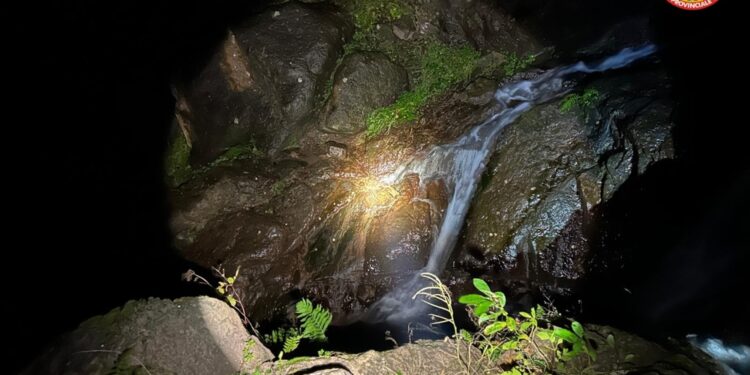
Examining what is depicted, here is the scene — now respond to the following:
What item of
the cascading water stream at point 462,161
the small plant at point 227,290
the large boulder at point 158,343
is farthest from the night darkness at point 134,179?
the large boulder at point 158,343

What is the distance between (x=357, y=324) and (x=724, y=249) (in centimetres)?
450

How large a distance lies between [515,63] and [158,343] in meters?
7.25

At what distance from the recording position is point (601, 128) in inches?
199

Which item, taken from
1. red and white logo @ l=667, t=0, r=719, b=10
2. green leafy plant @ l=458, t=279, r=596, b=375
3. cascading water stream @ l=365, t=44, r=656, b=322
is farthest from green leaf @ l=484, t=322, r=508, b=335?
red and white logo @ l=667, t=0, r=719, b=10

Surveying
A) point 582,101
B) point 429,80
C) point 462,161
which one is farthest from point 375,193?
point 582,101

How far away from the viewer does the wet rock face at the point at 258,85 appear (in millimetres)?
5656

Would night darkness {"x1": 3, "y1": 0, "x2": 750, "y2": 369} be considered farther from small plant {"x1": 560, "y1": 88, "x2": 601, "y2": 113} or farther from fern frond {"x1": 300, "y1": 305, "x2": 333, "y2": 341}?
fern frond {"x1": 300, "y1": 305, "x2": 333, "y2": 341}

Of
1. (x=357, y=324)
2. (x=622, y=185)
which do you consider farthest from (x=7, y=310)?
(x=622, y=185)

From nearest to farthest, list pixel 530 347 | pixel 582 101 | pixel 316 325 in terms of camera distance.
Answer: pixel 530 347 → pixel 316 325 → pixel 582 101

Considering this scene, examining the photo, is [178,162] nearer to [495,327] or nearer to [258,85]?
[258,85]

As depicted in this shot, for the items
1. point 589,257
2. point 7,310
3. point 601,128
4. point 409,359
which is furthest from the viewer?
point 601,128

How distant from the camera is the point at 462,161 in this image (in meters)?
5.86

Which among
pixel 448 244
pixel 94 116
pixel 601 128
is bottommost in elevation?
pixel 448 244

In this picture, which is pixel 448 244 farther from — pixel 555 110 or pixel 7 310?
pixel 7 310
